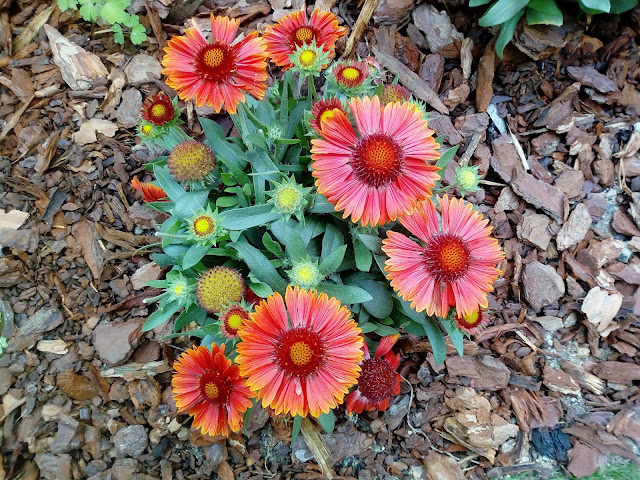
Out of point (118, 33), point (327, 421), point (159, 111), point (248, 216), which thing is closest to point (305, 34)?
point (159, 111)

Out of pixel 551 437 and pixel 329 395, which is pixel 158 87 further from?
pixel 551 437

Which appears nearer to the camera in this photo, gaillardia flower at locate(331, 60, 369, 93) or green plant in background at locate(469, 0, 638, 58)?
gaillardia flower at locate(331, 60, 369, 93)

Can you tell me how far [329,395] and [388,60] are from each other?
1.75 m

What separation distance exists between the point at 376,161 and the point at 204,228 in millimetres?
641

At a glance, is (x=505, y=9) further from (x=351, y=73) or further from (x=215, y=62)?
(x=215, y=62)

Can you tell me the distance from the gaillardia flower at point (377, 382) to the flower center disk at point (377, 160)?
71 cm

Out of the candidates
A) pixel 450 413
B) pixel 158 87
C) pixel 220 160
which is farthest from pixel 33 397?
pixel 450 413

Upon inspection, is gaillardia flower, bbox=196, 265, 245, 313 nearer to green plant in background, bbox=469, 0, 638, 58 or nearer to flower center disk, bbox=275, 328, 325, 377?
flower center disk, bbox=275, 328, 325, 377

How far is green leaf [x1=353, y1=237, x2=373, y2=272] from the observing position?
1.82 metres

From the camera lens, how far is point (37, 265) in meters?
2.40

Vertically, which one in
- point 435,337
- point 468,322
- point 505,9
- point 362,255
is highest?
point 505,9

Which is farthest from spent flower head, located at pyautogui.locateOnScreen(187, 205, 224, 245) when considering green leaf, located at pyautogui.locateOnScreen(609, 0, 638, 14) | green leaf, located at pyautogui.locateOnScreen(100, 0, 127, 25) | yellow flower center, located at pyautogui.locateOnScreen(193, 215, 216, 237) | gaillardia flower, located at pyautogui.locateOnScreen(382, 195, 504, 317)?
green leaf, located at pyautogui.locateOnScreen(609, 0, 638, 14)

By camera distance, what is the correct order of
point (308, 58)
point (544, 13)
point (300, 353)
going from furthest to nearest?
point (544, 13), point (308, 58), point (300, 353)

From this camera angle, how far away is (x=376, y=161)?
1571mm
